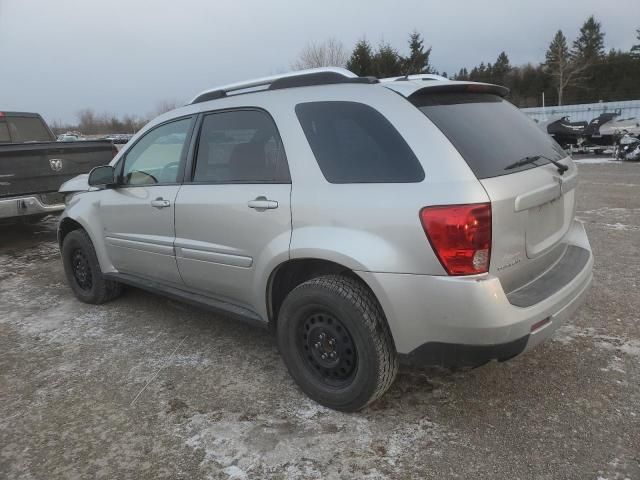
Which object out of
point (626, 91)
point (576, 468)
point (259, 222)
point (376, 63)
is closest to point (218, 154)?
point (259, 222)

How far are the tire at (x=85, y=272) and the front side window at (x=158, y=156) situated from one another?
90 cm

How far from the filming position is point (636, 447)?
2.44m

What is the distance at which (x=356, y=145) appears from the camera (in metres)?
2.71

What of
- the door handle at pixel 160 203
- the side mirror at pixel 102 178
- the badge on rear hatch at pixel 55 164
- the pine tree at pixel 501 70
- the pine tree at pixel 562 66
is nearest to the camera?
the door handle at pixel 160 203

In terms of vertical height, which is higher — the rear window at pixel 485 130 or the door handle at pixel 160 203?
the rear window at pixel 485 130

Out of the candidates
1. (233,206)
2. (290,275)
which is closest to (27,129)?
(233,206)

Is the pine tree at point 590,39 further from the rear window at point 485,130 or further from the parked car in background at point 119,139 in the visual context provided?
the rear window at point 485,130

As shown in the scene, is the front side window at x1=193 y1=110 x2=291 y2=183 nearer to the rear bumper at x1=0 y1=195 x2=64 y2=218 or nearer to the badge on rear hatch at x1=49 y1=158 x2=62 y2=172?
the rear bumper at x1=0 y1=195 x2=64 y2=218

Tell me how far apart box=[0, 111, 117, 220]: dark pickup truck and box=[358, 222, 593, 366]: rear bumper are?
18.9 ft

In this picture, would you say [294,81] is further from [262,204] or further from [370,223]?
[370,223]

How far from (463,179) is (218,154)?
1.78 metres

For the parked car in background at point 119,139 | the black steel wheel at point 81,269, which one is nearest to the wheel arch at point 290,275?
the black steel wheel at point 81,269

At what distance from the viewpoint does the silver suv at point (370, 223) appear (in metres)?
2.35

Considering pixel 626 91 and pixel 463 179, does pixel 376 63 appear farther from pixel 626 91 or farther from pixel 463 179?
pixel 463 179
